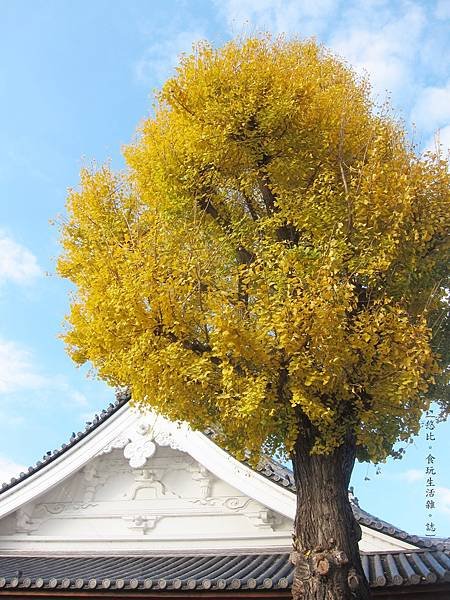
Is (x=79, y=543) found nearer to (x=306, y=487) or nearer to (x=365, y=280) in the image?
(x=306, y=487)

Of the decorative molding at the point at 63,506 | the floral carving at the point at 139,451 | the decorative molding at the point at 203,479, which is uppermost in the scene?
the floral carving at the point at 139,451

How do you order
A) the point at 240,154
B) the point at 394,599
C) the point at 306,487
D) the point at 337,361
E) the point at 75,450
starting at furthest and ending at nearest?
the point at 75,450 < the point at 240,154 < the point at 394,599 < the point at 306,487 < the point at 337,361

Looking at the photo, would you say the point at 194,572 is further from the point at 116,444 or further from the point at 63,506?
the point at 63,506

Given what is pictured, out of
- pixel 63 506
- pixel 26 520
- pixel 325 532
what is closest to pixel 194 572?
pixel 325 532

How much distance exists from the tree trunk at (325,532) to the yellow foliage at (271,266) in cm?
31

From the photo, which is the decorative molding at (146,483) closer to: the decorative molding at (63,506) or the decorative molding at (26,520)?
the decorative molding at (63,506)

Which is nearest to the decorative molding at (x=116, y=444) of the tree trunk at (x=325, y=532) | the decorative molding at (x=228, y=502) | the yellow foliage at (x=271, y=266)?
the decorative molding at (x=228, y=502)

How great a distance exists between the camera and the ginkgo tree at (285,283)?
5.76m

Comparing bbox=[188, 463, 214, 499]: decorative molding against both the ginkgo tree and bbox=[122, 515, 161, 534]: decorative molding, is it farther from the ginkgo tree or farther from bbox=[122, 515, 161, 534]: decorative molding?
the ginkgo tree

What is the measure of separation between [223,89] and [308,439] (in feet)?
13.7

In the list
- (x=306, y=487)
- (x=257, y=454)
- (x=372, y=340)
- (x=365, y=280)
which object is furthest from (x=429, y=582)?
(x=365, y=280)

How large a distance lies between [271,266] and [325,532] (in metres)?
2.61

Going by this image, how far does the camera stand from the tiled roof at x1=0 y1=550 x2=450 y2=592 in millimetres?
6828

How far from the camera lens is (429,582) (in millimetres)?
6402
